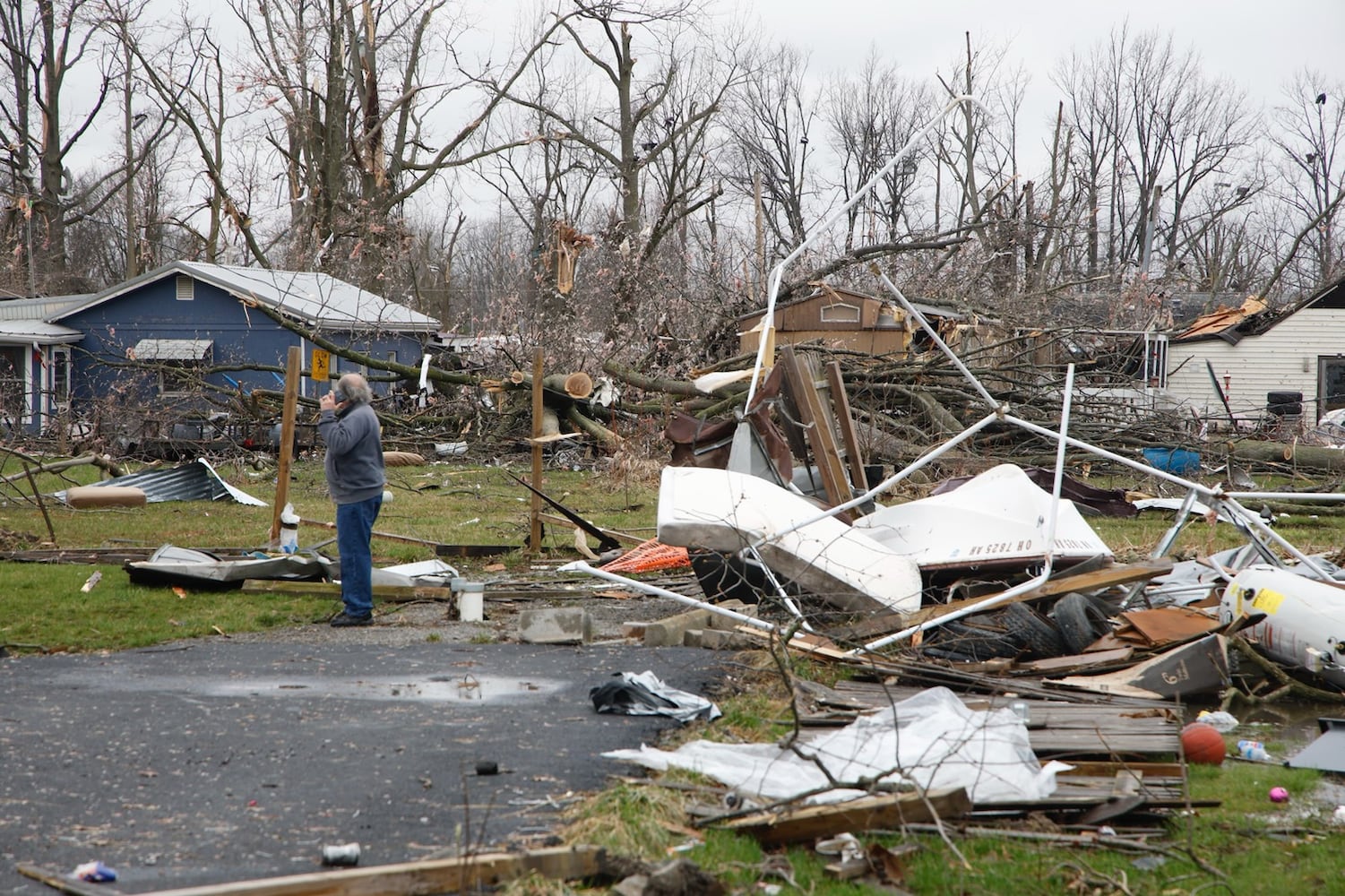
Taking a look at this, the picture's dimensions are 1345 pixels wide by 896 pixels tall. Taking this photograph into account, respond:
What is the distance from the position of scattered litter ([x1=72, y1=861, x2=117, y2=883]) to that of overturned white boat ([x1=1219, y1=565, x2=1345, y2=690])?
5.81 metres

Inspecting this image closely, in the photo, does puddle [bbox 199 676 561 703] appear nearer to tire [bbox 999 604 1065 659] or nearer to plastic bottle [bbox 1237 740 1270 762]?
tire [bbox 999 604 1065 659]

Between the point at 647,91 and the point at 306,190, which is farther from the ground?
the point at 647,91

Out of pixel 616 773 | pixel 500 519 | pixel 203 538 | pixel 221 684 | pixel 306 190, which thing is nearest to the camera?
pixel 616 773

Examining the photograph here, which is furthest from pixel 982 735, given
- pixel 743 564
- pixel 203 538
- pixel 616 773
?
pixel 203 538

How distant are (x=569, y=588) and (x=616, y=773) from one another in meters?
4.87

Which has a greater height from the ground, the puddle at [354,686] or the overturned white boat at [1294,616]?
the overturned white boat at [1294,616]

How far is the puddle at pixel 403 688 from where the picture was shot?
19.2ft

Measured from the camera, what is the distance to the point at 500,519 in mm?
13375

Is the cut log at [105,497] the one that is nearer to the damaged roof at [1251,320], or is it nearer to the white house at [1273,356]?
the white house at [1273,356]

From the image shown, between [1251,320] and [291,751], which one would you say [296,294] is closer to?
[1251,320]

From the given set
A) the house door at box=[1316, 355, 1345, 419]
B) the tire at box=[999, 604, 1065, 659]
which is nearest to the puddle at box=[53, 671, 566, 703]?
the tire at box=[999, 604, 1065, 659]

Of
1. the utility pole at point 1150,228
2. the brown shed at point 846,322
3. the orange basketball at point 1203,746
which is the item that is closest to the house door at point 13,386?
the brown shed at point 846,322

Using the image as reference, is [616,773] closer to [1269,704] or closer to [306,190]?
[1269,704]

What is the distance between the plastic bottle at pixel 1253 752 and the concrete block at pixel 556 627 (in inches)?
141
